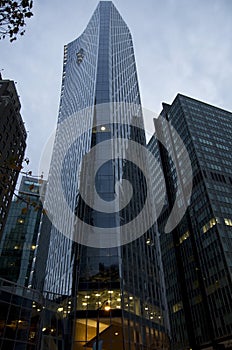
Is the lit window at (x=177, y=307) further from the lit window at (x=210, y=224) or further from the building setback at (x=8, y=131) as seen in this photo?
the building setback at (x=8, y=131)

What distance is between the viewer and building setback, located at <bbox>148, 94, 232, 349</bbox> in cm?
7694

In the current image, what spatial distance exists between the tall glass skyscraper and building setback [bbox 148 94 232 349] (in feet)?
105

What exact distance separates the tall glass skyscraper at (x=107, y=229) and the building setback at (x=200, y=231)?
105ft

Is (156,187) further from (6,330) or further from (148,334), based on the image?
(6,330)

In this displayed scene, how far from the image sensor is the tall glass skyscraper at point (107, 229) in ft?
113

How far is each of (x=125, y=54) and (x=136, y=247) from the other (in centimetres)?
6421

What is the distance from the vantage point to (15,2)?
10.3 m

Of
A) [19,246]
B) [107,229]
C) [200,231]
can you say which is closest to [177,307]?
[200,231]

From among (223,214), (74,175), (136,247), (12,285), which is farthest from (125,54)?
(12,285)

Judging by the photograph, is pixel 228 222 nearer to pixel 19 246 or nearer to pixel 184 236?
pixel 184 236

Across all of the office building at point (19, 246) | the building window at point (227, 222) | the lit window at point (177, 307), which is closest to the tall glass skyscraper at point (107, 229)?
the office building at point (19, 246)

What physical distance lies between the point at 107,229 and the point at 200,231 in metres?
58.2

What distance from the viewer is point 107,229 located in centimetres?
4031

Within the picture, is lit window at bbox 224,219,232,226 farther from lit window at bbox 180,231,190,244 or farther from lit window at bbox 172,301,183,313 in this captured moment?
lit window at bbox 172,301,183,313
